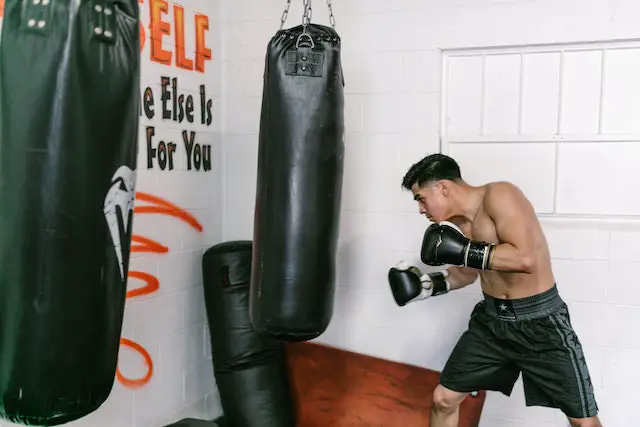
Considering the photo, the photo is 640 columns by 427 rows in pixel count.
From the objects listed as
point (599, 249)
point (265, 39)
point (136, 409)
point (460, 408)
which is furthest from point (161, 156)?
point (599, 249)

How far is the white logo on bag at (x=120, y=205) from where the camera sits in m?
1.59

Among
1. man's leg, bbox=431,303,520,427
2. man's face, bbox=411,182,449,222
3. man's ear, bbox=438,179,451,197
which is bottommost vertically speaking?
man's leg, bbox=431,303,520,427

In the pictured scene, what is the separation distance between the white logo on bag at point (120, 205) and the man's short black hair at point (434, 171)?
1536 millimetres

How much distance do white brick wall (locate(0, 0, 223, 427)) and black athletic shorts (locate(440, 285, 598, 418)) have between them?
153 centimetres

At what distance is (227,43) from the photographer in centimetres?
380

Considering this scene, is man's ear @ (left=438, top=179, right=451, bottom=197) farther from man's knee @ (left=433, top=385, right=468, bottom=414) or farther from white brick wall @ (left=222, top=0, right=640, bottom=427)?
Answer: man's knee @ (left=433, top=385, right=468, bottom=414)

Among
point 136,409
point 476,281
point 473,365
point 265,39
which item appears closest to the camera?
point 473,365

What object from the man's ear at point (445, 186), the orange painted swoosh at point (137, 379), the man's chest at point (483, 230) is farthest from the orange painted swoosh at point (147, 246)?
the man's chest at point (483, 230)

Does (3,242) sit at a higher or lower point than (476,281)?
higher

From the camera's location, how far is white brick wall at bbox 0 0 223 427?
310cm

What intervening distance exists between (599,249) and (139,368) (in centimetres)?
247

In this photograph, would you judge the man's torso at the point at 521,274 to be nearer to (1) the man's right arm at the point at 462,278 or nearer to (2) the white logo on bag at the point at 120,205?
(1) the man's right arm at the point at 462,278

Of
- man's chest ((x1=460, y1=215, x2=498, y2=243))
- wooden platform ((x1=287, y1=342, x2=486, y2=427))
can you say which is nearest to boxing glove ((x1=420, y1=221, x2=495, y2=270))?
man's chest ((x1=460, y1=215, x2=498, y2=243))

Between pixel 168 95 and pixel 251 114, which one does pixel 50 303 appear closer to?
pixel 168 95
